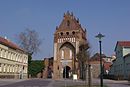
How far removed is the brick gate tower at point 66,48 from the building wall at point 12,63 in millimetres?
10023

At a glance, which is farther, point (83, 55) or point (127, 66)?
point (83, 55)

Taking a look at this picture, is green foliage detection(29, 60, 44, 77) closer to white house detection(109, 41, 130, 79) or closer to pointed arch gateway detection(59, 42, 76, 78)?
pointed arch gateway detection(59, 42, 76, 78)

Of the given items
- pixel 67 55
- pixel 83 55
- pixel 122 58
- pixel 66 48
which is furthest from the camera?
pixel 66 48

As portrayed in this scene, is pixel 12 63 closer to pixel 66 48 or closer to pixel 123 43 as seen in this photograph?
pixel 66 48

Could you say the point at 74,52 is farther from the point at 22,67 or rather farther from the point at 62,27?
the point at 22,67

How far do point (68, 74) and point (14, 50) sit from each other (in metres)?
23.7

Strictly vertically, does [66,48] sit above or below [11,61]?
above

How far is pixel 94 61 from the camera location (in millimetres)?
103375

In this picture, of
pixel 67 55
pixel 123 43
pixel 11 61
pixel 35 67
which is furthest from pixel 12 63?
pixel 123 43

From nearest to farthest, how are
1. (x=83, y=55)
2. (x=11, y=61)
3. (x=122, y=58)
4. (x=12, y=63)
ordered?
(x=11, y=61) < (x=122, y=58) < (x=12, y=63) < (x=83, y=55)

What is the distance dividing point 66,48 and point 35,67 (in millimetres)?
12424

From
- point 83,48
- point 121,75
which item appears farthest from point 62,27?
point 121,75

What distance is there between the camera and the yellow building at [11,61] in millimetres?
65037

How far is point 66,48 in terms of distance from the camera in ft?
294
